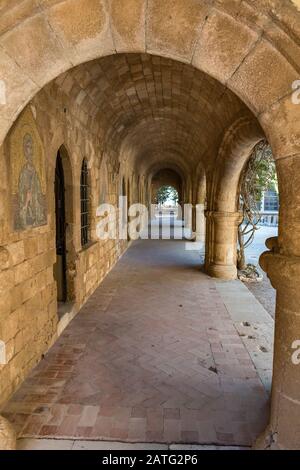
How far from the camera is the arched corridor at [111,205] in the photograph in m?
2.03

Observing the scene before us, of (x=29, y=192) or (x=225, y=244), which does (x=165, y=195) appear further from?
(x=29, y=192)

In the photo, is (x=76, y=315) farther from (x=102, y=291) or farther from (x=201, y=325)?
(x=201, y=325)

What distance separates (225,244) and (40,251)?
16.8ft

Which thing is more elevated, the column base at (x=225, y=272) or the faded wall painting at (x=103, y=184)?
the faded wall painting at (x=103, y=184)

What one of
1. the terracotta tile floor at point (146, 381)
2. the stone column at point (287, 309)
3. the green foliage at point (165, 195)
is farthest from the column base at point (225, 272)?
the green foliage at point (165, 195)

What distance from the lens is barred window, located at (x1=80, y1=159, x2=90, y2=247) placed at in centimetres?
644

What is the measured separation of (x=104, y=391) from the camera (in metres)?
3.26

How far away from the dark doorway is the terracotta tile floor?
1.81ft

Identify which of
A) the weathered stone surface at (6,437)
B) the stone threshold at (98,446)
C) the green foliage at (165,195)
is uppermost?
the green foliage at (165,195)

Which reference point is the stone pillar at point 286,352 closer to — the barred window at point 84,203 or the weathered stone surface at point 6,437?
the weathered stone surface at point 6,437

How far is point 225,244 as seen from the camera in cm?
802

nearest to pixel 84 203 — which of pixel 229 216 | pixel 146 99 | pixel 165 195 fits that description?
pixel 146 99

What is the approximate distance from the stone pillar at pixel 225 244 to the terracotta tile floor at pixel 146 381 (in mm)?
2145

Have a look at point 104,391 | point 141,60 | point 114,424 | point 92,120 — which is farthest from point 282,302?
point 92,120
